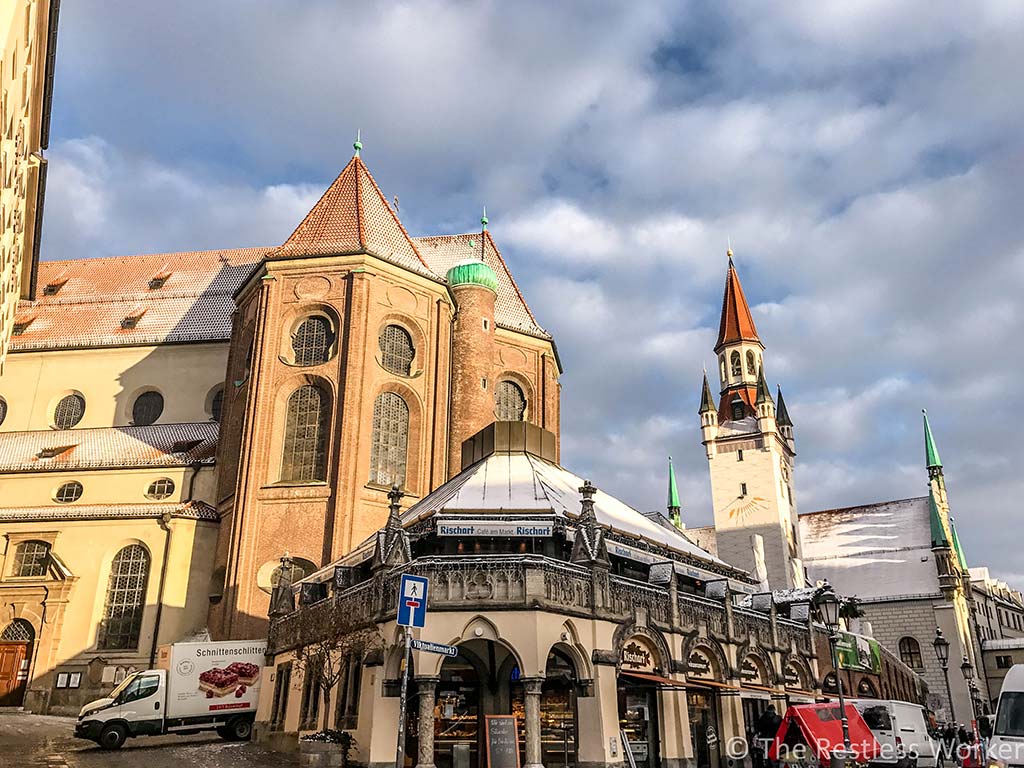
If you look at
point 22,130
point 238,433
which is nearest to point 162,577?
point 238,433

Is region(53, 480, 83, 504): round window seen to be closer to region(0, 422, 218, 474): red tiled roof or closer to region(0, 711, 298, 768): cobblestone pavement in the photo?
region(0, 422, 218, 474): red tiled roof

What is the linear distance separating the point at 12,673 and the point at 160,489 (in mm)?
8829

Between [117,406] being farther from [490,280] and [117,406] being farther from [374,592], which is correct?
[374,592]

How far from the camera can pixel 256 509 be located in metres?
33.3

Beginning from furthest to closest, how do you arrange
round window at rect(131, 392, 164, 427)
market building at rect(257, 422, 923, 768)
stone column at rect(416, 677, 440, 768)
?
round window at rect(131, 392, 164, 427) < market building at rect(257, 422, 923, 768) < stone column at rect(416, 677, 440, 768)

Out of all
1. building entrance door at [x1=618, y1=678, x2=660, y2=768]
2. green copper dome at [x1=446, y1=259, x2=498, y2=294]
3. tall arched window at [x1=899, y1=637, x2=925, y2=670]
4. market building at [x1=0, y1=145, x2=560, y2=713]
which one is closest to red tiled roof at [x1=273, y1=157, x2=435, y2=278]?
market building at [x1=0, y1=145, x2=560, y2=713]

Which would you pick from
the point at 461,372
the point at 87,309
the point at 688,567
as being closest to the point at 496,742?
the point at 688,567

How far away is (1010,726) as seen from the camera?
46.6 ft

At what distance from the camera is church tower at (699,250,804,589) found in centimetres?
6662

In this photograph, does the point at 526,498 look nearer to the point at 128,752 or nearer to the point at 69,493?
the point at 128,752

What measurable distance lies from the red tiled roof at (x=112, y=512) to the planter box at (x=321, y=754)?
18.5 m

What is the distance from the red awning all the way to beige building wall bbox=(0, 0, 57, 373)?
54.3 feet

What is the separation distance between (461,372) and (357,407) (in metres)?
6.46

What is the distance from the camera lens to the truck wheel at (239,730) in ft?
85.4
